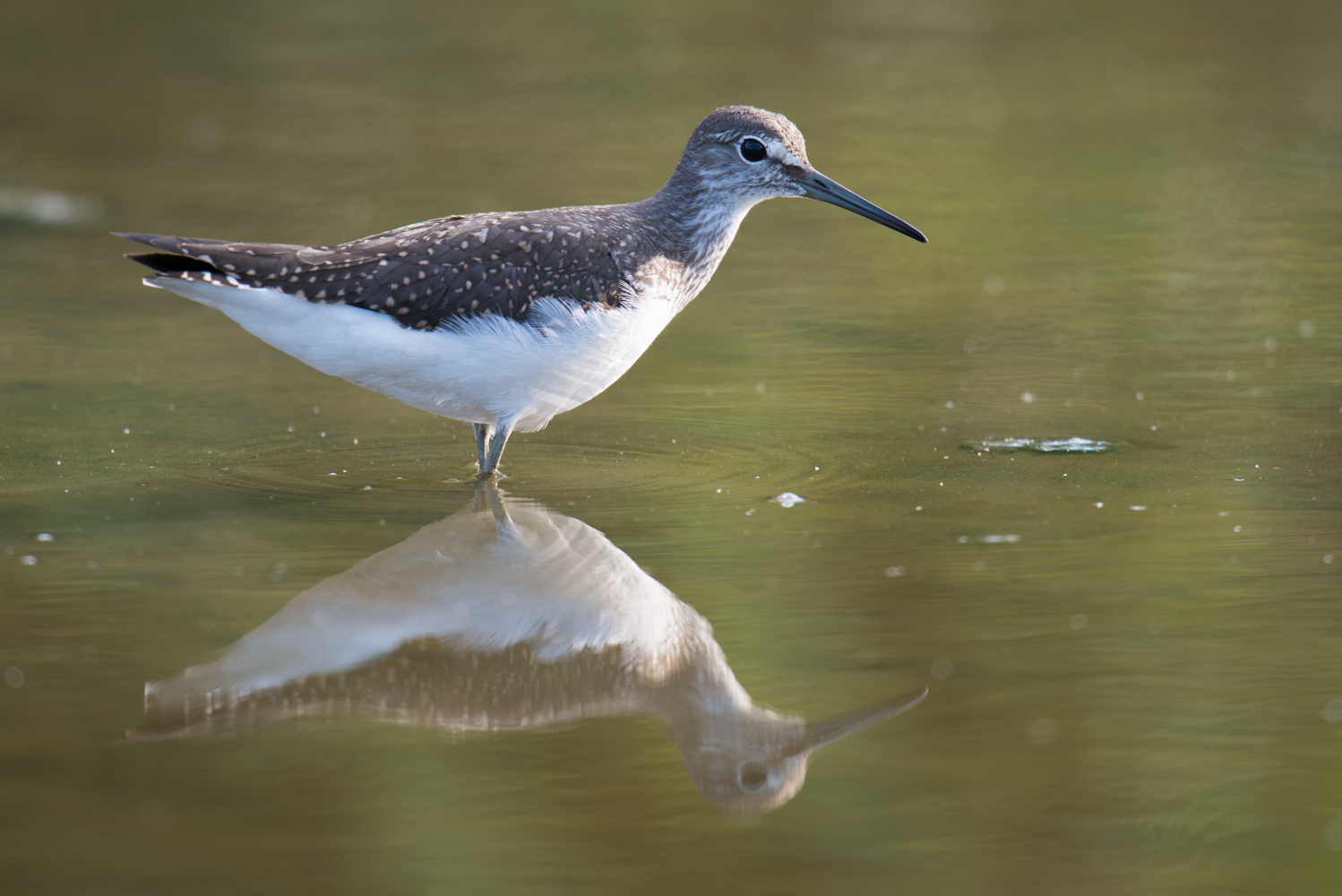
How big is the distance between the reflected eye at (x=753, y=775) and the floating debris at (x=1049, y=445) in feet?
11.7

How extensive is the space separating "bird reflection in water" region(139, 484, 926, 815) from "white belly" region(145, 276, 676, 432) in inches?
43.8

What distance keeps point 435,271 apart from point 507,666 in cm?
268

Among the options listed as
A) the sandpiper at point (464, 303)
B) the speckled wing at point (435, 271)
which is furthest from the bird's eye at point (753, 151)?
the speckled wing at point (435, 271)

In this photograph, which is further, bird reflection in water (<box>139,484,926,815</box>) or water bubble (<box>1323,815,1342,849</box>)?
bird reflection in water (<box>139,484,926,815</box>)

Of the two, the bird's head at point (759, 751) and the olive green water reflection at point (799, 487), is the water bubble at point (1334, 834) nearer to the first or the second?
the olive green water reflection at point (799, 487)

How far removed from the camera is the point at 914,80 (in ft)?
62.3

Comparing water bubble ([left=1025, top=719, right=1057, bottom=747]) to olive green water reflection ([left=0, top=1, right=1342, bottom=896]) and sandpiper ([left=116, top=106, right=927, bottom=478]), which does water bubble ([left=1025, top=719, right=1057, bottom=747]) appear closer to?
olive green water reflection ([left=0, top=1, right=1342, bottom=896])

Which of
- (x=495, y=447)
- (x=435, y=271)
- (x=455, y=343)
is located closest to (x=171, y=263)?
(x=435, y=271)

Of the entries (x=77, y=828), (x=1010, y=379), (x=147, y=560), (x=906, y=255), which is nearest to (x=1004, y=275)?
(x=906, y=255)

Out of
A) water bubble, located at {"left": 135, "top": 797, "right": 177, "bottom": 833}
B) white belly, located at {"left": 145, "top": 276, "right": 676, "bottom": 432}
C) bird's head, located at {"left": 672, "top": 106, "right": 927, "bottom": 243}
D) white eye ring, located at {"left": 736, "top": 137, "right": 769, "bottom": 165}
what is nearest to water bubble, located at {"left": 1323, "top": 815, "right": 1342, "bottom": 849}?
water bubble, located at {"left": 135, "top": 797, "right": 177, "bottom": 833}

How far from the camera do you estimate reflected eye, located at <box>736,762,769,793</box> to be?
4824 millimetres

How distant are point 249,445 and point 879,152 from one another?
8932mm

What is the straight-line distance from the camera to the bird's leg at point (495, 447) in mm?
7840

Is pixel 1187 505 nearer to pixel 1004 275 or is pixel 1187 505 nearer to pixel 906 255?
pixel 1004 275
